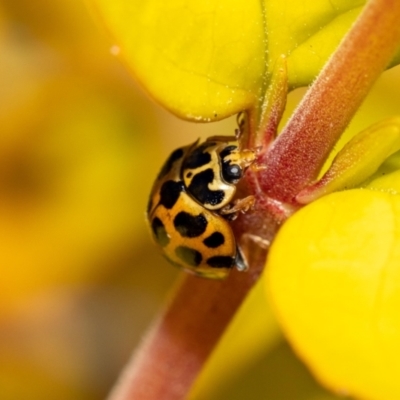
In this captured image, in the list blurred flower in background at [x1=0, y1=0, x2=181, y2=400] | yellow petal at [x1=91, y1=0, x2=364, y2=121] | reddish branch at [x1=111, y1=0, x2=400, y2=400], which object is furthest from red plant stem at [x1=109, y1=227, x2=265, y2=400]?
blurred flower in background at [x1=0, y1=0, x2=181, y2=400]

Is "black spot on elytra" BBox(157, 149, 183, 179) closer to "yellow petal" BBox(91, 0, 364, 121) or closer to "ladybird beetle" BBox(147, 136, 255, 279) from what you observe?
"ladybird beetle" BBox(147, 136, 255, 279)

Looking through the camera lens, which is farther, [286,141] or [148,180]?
[148,180]

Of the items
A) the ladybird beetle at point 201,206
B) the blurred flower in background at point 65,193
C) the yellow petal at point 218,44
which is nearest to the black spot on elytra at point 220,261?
the ladybird beetle at point 201,206

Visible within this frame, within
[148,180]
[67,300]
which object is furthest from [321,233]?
[67,300]

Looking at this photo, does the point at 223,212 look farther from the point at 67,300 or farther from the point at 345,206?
the point at 67,300

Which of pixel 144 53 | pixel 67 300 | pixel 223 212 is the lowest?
pixel 67 300

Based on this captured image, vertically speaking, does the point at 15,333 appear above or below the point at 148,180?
below

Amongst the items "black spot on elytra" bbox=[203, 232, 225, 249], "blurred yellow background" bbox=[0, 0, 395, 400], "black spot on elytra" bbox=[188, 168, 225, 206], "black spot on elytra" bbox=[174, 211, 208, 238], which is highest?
"black spot on elytra" bbox=[188, 168, 225, 206]
